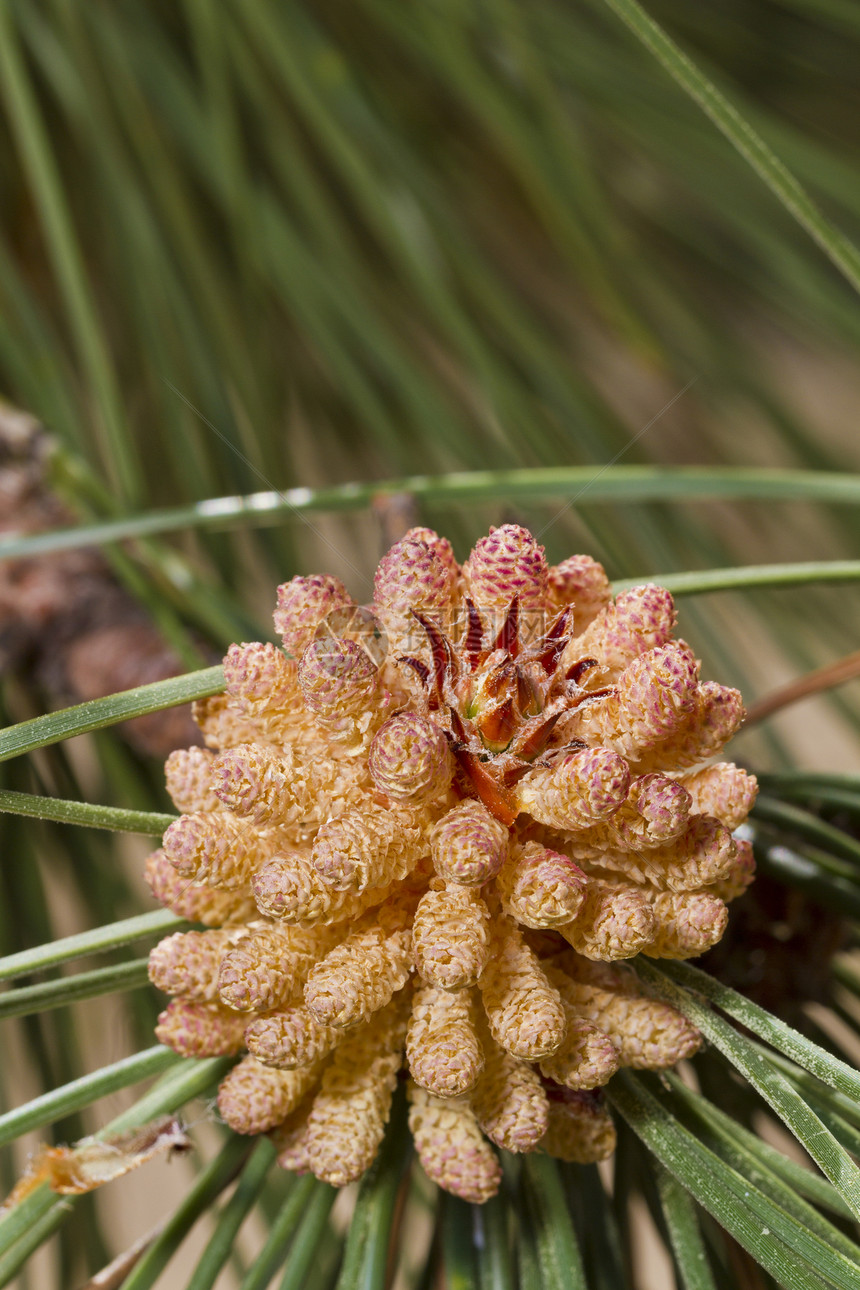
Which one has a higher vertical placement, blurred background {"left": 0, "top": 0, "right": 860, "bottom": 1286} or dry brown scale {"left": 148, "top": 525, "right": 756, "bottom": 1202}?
blurred background {"left": 0, "top": 0, "right": 860, "bottom": 1286}

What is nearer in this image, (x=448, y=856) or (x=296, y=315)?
(x=448, y=856)

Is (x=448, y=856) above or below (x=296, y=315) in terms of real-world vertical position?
below

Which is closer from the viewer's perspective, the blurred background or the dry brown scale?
the dry brown scale

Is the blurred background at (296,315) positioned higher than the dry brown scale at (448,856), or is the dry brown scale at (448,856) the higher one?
the blurred background at (296,315)

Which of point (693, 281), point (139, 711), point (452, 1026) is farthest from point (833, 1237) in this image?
point (693, 281)

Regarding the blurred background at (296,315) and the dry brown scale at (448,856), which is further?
the blurred background at (296,315)
